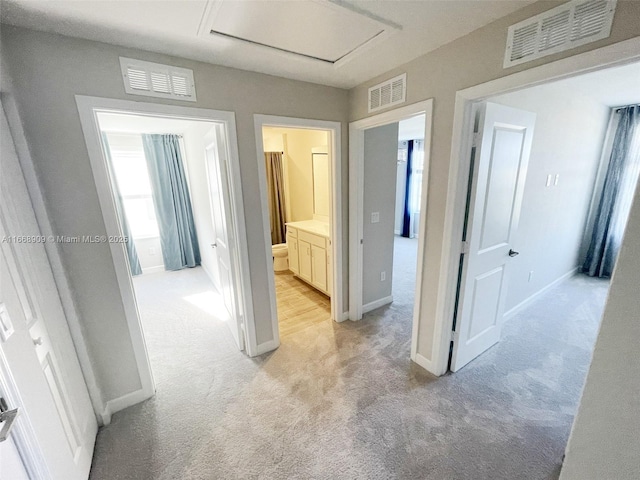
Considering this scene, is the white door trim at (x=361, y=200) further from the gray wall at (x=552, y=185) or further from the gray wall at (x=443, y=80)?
the gray wall at (x=552, y=185)

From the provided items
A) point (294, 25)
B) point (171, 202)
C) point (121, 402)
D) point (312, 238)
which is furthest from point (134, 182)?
point (294, 25)

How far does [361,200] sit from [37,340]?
2308mm

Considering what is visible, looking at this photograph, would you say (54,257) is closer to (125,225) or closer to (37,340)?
(37,340)

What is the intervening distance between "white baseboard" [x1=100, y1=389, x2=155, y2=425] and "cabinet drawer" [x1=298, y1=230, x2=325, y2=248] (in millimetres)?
2123

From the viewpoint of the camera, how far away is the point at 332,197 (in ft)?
8.13

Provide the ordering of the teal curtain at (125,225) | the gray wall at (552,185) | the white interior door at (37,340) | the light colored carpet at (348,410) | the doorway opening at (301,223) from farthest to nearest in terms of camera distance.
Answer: the teal curtain at (125,225), the doorway opening at (301,223), the gray wall at (552,185), the light colored carpet at (348,410), the white interior door at (37,340)

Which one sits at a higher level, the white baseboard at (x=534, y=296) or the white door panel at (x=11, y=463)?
the white door panel at (x=11, y=463)

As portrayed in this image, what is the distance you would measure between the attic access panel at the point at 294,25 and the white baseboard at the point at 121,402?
237cm

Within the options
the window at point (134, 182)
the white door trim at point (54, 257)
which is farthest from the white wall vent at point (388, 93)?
the window at point (134, 182)

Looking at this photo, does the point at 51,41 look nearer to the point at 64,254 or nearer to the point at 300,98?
the point at 64,254

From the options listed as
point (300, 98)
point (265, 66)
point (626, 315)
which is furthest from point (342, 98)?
point (626, 315)

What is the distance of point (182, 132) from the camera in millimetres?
4133

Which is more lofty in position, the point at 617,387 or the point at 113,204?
the point at 113,204

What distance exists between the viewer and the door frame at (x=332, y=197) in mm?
1985
